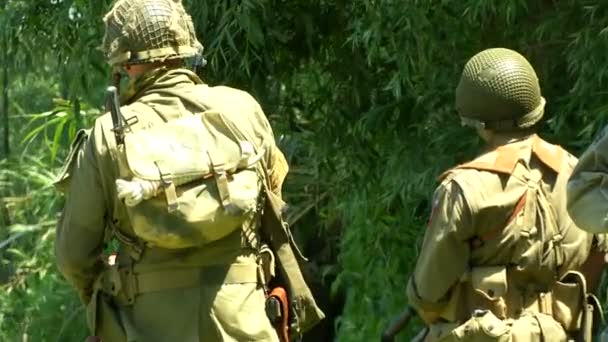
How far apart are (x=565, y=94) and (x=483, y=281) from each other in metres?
2.98

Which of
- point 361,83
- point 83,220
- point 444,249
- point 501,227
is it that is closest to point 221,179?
point 83,220

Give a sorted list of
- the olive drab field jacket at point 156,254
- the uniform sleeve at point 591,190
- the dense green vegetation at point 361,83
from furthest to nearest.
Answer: the dense green vegetation at point 361,83 → the olive drab field jacket at point 156,254 → the uniform sleeve at point 591,190

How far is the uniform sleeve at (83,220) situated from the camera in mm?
7270

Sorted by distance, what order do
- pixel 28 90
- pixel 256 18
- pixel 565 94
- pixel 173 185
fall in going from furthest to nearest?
pixel 28 90 < pixel 256 18 < pixel 565 94 < pixel 173 185

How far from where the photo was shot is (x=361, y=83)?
1189 cm

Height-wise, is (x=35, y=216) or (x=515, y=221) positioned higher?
(x=515, y=221)

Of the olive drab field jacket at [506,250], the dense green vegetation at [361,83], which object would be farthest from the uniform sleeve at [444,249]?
the dense green vegetation at [361,83]

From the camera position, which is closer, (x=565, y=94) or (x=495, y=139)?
(x=495, y=139)

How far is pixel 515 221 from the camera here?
7.42 m

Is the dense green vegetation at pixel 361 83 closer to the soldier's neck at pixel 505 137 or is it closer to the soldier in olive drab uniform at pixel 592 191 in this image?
the soldier's neck at pixel 505 137

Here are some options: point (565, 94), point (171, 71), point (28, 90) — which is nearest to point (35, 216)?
point (28, 90)

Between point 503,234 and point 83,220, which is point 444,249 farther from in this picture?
point 83,220

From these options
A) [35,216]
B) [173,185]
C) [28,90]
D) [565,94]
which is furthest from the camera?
[28,90]

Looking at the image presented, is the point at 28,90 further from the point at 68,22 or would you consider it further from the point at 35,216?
the point at 68,22
